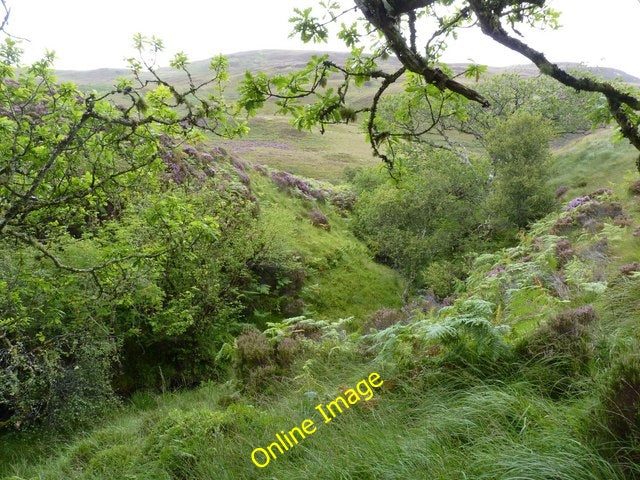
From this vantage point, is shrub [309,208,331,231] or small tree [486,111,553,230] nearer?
small tree [486,111,553,230]

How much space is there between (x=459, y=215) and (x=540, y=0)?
584 inches

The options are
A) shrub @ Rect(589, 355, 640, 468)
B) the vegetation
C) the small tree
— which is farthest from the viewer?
the small tree

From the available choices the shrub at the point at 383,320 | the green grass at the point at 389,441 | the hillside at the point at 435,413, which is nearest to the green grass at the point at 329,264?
the shrub at the point at 383,320

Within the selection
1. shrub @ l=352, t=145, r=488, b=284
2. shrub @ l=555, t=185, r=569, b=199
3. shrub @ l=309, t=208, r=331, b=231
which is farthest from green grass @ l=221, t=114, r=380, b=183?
shrub @ l=555, t=185, r=569, b=199

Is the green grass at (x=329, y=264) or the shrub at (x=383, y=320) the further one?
the green grass at (x=329, y=264)

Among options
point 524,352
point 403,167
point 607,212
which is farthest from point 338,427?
point 607,212

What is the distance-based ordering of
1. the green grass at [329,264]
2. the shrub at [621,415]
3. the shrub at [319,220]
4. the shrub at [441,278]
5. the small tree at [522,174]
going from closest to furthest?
the shrub at [621,415]
the shrub at [441,278]
the green grass at [329,264]
the small tree at [522,174]
the shrub at [319,220]

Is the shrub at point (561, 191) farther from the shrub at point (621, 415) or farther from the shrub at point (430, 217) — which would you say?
the shrub at point (621, 415)

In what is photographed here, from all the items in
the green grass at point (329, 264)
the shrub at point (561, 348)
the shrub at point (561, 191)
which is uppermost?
the shrub at point (561, 191)

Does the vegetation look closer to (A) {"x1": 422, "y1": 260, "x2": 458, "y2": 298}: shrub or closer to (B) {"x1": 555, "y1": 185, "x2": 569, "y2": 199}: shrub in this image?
(A) {"x1": 422, "y1": 260, "x2": 458, "y2": 298}: shrub

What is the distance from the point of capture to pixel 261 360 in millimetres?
7148

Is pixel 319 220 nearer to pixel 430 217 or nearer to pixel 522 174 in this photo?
pixel 430 217

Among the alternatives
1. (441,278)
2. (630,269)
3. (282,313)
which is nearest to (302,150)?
(441,278)

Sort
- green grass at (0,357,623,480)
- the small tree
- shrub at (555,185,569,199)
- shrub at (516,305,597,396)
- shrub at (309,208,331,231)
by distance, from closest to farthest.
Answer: green grass at (0,357,623,480)
shrub at (516,305,597,396)
the small tree
shrub at (309,208,331,231)
shrub at (555,185,569,199)
